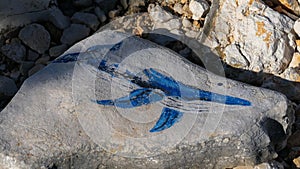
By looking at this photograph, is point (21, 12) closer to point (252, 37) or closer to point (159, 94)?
point (159, 94)

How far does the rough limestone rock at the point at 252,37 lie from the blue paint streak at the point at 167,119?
0.48m

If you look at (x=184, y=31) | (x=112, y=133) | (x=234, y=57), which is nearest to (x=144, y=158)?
(x=112, y=133)

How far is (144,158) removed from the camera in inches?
77.5

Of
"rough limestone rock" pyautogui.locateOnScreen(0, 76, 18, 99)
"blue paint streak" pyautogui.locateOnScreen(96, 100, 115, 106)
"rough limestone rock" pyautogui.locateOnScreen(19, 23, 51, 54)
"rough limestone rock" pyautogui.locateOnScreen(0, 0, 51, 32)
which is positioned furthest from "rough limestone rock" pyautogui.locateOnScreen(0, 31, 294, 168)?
"rough limestone rock" pyautogui.locateOnScreen(0, 0, 51, 32)

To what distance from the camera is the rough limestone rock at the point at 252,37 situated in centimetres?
238

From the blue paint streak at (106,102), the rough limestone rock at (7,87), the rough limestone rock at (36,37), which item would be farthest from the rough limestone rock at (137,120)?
the rough limestone rock at (36,37)

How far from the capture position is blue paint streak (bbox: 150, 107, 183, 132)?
6.57 ft

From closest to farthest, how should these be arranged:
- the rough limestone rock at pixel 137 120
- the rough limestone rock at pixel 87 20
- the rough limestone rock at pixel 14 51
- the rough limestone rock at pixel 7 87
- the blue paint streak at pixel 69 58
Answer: the rough limestone rock at pixel 137 120
the blue paint streak at pixel 69 58
the rough limestone rock at pixel 7 87
the rough limestone rock at pixel 14 51
the rough limestone rock at pixel 87 20

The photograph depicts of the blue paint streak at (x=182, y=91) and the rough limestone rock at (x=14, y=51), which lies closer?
the blue paint streak at (x=182, y=91)

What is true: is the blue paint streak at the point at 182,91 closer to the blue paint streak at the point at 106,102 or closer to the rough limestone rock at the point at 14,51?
the blue paint streak at the point at 106,102

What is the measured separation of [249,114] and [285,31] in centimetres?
55

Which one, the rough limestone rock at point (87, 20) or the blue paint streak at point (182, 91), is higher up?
the blue paint streak at point (182, 91)

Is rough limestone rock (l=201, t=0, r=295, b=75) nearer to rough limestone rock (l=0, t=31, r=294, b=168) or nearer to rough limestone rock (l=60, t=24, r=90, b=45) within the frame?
rough limestone rock (l=0, t=31, r=294, b=168)

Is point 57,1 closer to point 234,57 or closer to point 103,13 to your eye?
point 103,13
